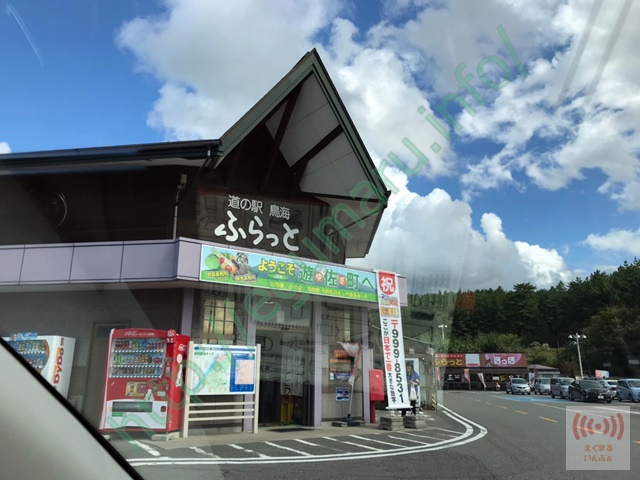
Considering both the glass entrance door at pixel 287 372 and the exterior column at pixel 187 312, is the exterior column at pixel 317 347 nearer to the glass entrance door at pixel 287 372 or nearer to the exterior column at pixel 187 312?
the glass entrance door at pixel 287 372

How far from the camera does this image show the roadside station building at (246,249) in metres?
8.80

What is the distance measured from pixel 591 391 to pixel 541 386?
353 inches

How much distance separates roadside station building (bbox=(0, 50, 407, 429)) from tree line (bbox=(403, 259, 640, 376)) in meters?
2.55

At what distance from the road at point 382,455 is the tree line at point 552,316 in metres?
1.78

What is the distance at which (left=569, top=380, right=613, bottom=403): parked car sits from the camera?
59.2 ft

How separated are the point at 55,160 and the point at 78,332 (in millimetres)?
7365

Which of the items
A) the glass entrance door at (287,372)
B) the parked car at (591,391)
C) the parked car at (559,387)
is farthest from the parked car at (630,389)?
the glass entrance door at (287,372)

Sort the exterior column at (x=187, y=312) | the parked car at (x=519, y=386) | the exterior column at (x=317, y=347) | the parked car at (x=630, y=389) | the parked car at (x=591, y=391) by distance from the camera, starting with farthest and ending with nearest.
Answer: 1. the parked car at (x=519, y=386)
2. the parked car at (x=630, y=389)
3. the parked car at (x=591, y=391)
4. the exterior column at (x=317, y=347)
5. the exterior column at (x=187, y=312)

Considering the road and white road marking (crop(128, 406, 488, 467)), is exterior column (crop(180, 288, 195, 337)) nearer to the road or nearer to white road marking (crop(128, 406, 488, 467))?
the road

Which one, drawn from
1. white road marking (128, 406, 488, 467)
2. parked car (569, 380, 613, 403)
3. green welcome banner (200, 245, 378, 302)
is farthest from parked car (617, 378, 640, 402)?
green welcome banner (200, 245, 378, 302)

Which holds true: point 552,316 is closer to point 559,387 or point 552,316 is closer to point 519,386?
point 559,387

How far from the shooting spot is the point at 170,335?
7.82 meters

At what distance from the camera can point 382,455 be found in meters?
6.21

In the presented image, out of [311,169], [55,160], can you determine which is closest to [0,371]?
[55,160]
